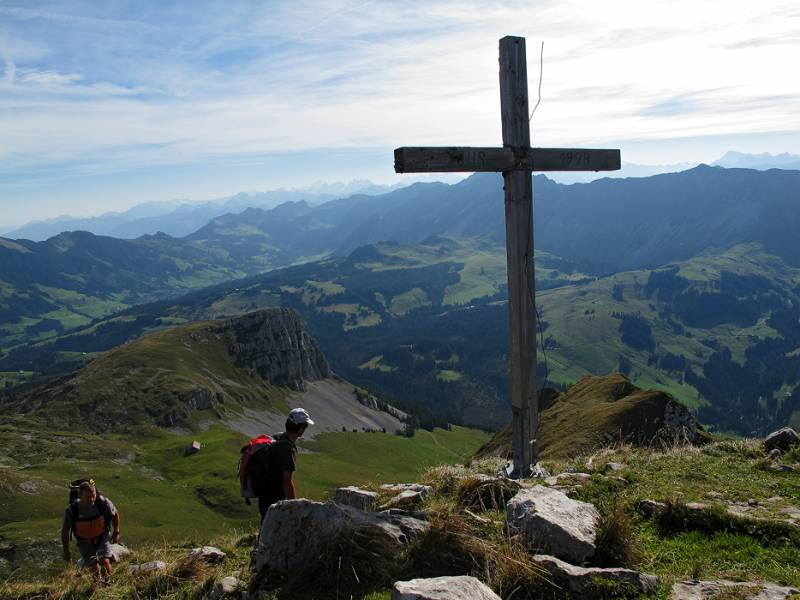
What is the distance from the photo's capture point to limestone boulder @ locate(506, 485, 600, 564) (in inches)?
320

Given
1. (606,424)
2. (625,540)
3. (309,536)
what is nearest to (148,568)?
(309,536)

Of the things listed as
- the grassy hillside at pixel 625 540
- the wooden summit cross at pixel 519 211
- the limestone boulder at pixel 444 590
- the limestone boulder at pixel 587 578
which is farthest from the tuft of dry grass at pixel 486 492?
the limestone boulder at pixel 444 590

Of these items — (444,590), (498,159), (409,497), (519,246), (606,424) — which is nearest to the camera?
(444,590)

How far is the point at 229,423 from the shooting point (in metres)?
162

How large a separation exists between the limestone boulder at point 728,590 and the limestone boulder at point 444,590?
2.68m

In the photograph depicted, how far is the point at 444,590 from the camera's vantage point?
6555 mm

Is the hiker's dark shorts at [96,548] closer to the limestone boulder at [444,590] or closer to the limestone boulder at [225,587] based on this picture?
the limestone boulder at [225,587]

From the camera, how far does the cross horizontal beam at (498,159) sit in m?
10.5

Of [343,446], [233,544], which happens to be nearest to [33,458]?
Result: [343,446]

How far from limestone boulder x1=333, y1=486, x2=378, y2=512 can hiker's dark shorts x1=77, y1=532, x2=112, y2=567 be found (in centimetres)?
A: 560

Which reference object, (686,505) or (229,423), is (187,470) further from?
(686,505)

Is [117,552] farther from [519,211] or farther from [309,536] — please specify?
[519,211]

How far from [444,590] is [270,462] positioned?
4.80 m

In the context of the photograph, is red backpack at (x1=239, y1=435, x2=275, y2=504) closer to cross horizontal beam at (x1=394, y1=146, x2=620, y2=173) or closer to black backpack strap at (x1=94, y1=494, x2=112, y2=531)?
cross horizontal beam at (x1=394, y1=146, x2=620, y2=173)
